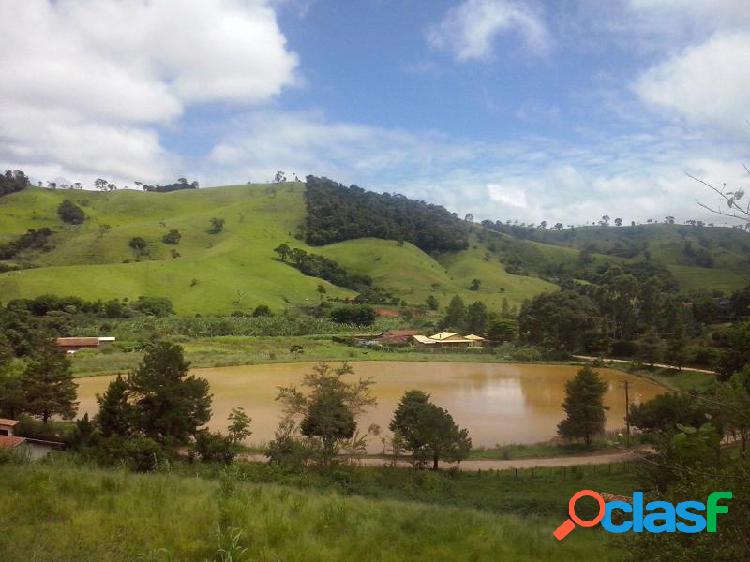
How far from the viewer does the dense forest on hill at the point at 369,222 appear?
143m

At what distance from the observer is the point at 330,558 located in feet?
19.0

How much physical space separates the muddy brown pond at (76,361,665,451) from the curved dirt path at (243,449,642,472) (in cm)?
278

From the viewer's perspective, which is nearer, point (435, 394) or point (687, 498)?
point (687, 498)

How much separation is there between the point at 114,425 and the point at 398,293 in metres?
90.4

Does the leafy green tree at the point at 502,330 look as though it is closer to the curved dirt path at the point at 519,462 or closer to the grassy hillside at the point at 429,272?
the grassy hillside at the point at 429,272

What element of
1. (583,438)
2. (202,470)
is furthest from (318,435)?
(583,438)

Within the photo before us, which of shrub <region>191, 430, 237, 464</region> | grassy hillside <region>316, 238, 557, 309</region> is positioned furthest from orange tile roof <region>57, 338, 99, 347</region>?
grassy hillside <region>316, 238, 557, 309</region>

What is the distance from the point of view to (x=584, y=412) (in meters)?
24.9

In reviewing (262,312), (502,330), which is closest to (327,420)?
(502,330)

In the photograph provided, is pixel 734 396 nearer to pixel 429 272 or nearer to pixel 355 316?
pixel 355 316

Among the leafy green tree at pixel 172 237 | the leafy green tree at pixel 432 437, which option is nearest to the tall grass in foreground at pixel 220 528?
the leafy green tree at pixel 432 437

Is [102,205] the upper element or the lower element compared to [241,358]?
upper

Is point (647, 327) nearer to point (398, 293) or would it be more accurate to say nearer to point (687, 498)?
point (398, 293)

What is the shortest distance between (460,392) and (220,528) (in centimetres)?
3490
